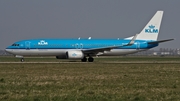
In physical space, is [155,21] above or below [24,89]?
above

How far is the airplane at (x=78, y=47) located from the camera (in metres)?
50.6

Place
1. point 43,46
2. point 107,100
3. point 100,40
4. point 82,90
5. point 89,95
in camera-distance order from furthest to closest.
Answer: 1. point 100,40
2. point 43,46
3. point 82,90
4. point 89,95
5. point 107,100

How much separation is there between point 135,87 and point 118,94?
8.56 ft

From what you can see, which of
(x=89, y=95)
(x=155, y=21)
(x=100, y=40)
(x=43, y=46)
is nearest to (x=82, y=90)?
(x=89, y=95)

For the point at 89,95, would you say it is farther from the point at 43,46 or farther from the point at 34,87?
the point at 43,46

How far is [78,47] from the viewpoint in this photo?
51.9m

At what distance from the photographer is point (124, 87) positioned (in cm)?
1672

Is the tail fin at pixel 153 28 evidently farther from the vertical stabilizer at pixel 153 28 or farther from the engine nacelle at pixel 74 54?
the engine nacelle at pixel 74 54

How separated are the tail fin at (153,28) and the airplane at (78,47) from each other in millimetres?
1199

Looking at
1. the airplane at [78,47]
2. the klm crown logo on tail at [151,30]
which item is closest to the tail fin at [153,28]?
the klm crown logo on tail at [151,30]

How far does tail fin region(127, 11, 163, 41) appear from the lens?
187ft

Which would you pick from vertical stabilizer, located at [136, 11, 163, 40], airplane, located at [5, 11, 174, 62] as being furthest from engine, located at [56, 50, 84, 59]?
vertical stabilizer, located at [136, 11, 163, 40]

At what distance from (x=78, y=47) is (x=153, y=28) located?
1361 cm

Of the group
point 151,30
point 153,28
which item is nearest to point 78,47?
point 151,30
